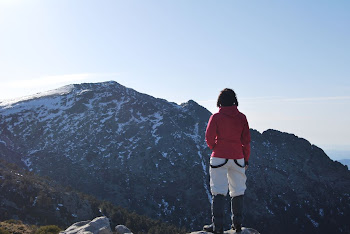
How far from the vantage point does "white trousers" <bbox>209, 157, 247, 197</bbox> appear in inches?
391

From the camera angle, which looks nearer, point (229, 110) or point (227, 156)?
point (227, 156)

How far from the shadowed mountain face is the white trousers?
121240mm

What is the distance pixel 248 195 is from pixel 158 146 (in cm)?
5486

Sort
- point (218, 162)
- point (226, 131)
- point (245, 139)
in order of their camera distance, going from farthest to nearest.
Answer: point (245, 139), point (226, 131), point (218, 162)

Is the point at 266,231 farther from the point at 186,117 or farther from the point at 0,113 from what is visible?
the point at 0,113

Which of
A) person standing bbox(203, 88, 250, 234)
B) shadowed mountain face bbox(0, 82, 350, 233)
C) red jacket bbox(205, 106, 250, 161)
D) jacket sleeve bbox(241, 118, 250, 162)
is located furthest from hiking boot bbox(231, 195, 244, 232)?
shadowed mountain face bbox(0, 82, 350, 233)

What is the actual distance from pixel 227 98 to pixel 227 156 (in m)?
2.10

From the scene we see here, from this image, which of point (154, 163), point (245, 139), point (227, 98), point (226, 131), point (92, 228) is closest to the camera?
point (226, 131)

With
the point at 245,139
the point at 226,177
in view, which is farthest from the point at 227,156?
the point at 245,139

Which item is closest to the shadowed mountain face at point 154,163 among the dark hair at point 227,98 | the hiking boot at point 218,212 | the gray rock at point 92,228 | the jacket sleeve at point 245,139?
the gray rock at point 92,228

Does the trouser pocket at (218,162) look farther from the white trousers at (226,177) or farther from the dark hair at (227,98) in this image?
the dark hair at (227,98)

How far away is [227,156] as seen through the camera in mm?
10008

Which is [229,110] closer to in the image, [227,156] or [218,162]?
[227,156]

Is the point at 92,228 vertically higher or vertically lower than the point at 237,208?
lower
